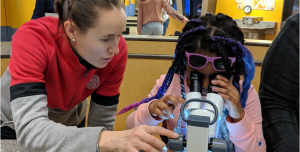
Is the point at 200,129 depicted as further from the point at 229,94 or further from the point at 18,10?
the point at 18,10

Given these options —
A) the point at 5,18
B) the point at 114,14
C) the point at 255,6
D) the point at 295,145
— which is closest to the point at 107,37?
the point at 114,14

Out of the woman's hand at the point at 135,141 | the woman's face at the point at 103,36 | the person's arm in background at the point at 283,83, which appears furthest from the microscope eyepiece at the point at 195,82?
the person's arm in background at the point at 283,83

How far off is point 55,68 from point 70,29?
0.17 m

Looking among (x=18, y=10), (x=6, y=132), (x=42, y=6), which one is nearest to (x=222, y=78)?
(x=6, y=132)

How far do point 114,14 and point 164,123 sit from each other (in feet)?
1.86

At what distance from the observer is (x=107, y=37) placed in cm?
91

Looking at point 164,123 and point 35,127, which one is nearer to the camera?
point 35,127

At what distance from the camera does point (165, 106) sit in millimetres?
945

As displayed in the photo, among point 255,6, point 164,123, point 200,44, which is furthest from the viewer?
point 255,6

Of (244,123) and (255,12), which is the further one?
(255,12)

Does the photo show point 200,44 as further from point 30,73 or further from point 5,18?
point 5,18

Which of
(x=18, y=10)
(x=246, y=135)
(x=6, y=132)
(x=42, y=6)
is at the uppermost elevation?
(x=18, y=10)

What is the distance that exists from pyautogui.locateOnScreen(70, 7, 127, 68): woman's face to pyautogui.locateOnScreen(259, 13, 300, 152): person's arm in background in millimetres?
694

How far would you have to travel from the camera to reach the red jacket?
0.88 m
